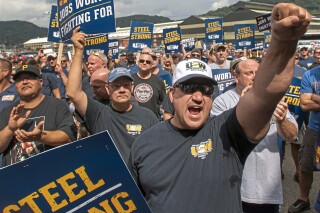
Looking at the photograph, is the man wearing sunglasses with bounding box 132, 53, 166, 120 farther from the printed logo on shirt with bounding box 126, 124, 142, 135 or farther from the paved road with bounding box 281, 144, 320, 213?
the printed logo on shirt with bounding box 126, 124, 142, 135

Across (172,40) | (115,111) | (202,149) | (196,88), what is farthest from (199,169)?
(172,40)

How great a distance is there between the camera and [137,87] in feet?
19.6

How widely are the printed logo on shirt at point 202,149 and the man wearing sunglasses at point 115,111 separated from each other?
1.39 m

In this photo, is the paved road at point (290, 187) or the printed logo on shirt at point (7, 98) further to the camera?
the paved road at point (290, 187)

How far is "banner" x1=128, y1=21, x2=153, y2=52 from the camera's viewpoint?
1103cm

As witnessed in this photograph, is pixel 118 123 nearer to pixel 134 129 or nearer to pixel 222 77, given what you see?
pixel 134 129

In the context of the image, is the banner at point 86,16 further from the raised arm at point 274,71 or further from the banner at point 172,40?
the banner at point 172,40

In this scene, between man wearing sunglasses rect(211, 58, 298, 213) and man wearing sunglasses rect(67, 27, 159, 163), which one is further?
man wearing sunglasses rect(67, 27, 159, 163)

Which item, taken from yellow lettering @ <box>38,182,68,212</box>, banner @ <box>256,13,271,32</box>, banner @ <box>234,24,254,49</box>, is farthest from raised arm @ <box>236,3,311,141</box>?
banner @ <box>234,24,254,49</box>

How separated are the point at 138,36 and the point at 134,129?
7.88 meters

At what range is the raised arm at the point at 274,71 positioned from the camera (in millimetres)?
1280

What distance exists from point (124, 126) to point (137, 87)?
249cm

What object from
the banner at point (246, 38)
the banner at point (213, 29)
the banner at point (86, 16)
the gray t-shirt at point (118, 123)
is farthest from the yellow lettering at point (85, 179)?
the banner at point (246, 38)

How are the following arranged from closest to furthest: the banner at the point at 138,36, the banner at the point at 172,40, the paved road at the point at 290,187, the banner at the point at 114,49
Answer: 1. the paved road at the point at 290,187
2. the banner at the point at 138,36
3. the banner at the point at 172,40
4. the banner at the point at 114,49
